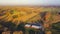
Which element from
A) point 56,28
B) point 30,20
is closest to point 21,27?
point 30,20

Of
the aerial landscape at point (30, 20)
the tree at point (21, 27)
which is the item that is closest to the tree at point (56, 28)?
the aerial landscape at point (30, 20)

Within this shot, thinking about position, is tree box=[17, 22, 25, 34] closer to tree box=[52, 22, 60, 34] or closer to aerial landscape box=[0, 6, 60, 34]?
aerial landscape box=[0, 6, 60, 34]

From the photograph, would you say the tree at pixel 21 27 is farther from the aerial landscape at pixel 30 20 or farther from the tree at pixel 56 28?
the tree at pixel 56 28

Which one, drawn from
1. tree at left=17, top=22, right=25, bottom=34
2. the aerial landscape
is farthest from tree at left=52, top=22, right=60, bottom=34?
tree at left=17, top=22, right=25, bottom=34

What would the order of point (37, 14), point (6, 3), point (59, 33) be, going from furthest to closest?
point (6, 3) → point (37, 14) → point (59, 33)

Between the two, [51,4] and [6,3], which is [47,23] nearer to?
[51,4]

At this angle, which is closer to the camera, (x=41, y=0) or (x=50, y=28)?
(x=50, y=28)

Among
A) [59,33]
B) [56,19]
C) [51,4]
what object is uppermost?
[51,4]

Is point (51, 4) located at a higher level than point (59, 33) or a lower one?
higher

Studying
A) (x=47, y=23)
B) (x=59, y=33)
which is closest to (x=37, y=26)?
(x=47, y=23)

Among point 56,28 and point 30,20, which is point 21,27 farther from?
point 56,28

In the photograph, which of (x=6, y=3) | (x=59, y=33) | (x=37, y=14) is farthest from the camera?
(x=6, y=3)
